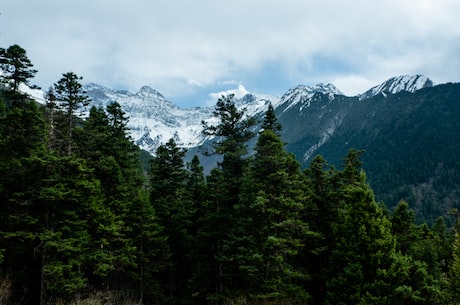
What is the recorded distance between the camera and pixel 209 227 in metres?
28.3

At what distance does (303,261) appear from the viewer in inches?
1116

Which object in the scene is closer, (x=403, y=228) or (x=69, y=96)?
(x=69, y=96)

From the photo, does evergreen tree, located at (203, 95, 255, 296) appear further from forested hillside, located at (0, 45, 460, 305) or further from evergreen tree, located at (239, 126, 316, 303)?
evergreen tree, located at (239, 126, 316, 303)

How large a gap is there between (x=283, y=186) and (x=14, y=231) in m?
16.5

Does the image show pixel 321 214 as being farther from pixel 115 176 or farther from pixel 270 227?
pixel 115 176

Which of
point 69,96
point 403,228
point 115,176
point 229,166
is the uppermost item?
point 69,96

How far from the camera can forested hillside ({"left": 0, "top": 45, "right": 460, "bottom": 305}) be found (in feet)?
69.2

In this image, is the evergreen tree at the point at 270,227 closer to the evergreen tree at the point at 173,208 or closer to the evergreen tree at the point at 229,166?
the evergreen tree at the point at 229,166

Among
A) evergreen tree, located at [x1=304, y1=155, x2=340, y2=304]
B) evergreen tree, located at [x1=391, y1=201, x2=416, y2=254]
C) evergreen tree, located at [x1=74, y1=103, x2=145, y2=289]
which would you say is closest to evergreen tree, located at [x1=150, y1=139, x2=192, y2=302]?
evergreen tree, located at [x1=74, y1=103, x2=145, y2=289]

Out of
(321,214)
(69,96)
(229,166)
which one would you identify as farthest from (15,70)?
(321,214)

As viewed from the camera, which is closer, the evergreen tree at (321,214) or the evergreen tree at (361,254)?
the evergreen tree at (361,254)

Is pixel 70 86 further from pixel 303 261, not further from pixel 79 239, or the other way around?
pixel 303 261

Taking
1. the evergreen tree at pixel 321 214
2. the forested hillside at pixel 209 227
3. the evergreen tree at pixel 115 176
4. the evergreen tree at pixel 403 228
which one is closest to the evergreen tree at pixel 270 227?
the forested hillside at pixel 209 227

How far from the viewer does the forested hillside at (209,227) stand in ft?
69.2
